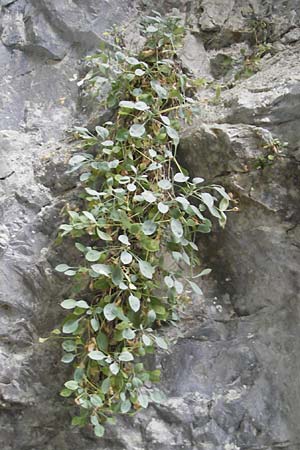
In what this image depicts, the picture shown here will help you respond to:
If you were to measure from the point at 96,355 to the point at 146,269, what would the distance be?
0.22 metres

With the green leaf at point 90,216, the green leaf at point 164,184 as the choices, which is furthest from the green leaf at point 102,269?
the green leaf at point 164,184

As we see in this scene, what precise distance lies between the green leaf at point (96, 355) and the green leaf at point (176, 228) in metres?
0.31

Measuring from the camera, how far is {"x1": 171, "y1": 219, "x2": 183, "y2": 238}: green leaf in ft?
3.78

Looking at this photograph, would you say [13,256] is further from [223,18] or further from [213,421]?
[223,18]

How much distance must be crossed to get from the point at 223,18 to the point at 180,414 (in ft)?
4.09

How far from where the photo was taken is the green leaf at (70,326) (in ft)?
3.67

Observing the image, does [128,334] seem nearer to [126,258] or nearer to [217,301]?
[126,258]

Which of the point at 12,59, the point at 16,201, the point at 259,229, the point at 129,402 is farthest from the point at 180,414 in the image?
the point at 12,59

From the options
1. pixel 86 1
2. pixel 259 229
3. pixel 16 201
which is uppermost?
pixel 86 1

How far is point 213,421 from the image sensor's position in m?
1.24

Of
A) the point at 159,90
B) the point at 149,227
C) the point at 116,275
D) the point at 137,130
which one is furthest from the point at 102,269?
the point at 159,90

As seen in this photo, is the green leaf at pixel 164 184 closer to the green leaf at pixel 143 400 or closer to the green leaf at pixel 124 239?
the green leaf at pixel 124 239

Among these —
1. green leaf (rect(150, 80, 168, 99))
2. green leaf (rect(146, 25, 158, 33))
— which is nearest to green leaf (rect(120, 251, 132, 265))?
green leaf (rect(150, 80, 168, 99))

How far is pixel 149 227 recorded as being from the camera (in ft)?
3.78
